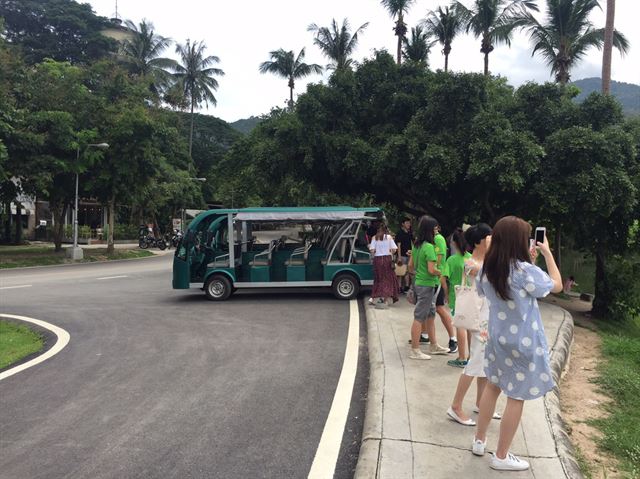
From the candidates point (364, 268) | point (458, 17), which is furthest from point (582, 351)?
point (458, 17)

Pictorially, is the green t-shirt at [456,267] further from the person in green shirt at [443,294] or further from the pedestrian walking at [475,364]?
the pedestrian walking at [475,364]

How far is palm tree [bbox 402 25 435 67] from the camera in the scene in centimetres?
3191

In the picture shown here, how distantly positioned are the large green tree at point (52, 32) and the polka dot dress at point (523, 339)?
52.9 metres

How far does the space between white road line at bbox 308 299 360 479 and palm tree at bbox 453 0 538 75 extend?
21.6 meters

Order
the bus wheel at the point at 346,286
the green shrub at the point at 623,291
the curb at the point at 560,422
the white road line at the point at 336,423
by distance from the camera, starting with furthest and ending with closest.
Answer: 1. the green shrub at the point at 623,291
2. the bus wheel at the point at 346,286
3. the white road line at the point at 336,423
4. the curb at the point at 560,422

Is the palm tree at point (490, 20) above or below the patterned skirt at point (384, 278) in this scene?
above

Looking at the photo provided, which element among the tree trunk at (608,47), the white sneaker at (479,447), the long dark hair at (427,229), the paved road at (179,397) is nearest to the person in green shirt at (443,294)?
the long dark hair at (427,229)

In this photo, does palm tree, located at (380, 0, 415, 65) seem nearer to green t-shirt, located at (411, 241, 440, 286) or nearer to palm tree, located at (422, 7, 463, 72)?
palm tree, located at (422, 7, 463, 72)

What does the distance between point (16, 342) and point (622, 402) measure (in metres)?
8.51

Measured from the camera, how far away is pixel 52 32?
51.2m

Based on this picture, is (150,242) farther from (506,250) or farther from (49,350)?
(506,250)

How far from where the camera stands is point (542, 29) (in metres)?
22.8

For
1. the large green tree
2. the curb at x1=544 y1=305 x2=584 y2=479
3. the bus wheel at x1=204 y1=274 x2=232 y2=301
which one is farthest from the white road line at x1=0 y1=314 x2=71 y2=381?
the large green tree

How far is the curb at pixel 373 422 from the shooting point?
3.70 m
